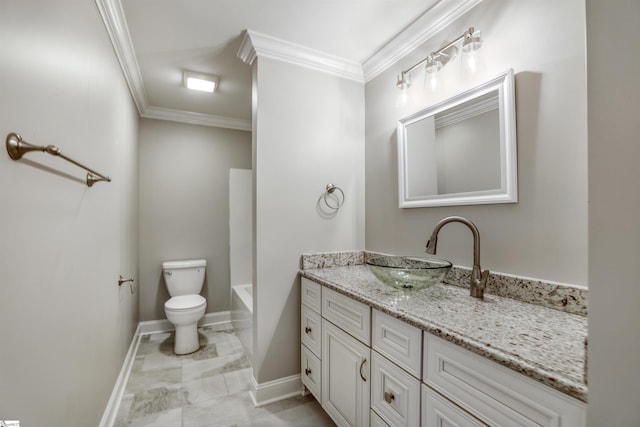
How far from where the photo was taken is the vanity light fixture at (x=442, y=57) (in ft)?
4.56

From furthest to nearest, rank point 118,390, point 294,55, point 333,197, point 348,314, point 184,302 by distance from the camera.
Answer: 1. point 184,302
2. point 333,197
3. point 294,55
4. point 118,390
5. point 348,314

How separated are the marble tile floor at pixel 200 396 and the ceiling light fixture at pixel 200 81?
2.42 m

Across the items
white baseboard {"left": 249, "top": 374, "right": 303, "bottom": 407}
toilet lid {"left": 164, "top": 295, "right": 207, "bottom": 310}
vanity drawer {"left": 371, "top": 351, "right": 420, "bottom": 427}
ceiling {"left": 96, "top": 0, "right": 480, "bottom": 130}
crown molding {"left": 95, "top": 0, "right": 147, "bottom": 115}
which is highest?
ceiling {"left": 96, "top": 0, "right": 480, "bottom": 130}

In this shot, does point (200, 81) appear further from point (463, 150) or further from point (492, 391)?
point (492, 391)

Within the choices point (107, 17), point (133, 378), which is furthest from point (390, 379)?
point (107, 17)

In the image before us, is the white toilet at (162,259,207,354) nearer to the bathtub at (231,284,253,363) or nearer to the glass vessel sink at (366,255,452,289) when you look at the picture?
the bathtub at (231,284,253,363)

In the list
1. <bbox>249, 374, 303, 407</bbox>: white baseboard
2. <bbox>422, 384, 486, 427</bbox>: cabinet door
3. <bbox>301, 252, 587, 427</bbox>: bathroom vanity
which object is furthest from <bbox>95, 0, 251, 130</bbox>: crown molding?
<bbox>249, 374, 303, 407</bbox>: white baseboard

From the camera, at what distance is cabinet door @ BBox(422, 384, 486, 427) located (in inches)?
34.5

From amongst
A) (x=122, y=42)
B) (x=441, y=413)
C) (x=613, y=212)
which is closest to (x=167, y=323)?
(x=122, y=42)

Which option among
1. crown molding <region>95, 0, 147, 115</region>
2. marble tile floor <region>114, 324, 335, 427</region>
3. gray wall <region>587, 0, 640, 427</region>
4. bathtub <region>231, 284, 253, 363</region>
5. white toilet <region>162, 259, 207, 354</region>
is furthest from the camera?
white toilet <region>162, 259, 207, 354</region>

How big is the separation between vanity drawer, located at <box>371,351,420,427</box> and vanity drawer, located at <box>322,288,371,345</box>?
0.12m

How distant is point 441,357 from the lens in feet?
3.15

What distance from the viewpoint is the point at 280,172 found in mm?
2016

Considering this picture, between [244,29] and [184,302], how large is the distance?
7.80ft
